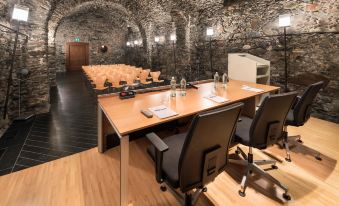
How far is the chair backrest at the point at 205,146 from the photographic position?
1.19 metres

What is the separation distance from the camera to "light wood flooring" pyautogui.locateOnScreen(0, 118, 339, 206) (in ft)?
6.02

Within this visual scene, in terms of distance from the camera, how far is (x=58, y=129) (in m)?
3.55

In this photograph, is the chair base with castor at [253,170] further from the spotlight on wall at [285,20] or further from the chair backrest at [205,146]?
the spotlight on wall at [285,20]

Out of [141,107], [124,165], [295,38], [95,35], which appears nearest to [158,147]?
[124,165]

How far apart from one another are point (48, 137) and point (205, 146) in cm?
301

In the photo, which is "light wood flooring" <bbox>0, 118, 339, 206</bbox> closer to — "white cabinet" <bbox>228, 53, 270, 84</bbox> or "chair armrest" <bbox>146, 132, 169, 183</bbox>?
"chair armrest" <bbox>146, 132, 169, 183</bbox>

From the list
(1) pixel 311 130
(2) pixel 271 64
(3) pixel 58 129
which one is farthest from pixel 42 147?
(2) pixel 271 64

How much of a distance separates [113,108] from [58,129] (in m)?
2.19

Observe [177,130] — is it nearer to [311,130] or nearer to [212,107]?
[212,107]

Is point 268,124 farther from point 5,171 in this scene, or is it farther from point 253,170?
point 5,171

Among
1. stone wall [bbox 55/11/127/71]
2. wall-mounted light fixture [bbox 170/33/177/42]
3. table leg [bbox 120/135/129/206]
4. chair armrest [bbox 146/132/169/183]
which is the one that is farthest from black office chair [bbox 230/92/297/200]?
stone wall [bbox 55/11/127/71]

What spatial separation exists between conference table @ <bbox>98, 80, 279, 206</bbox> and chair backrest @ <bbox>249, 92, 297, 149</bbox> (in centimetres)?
50

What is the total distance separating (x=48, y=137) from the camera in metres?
3.22

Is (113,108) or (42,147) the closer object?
(113,108)
